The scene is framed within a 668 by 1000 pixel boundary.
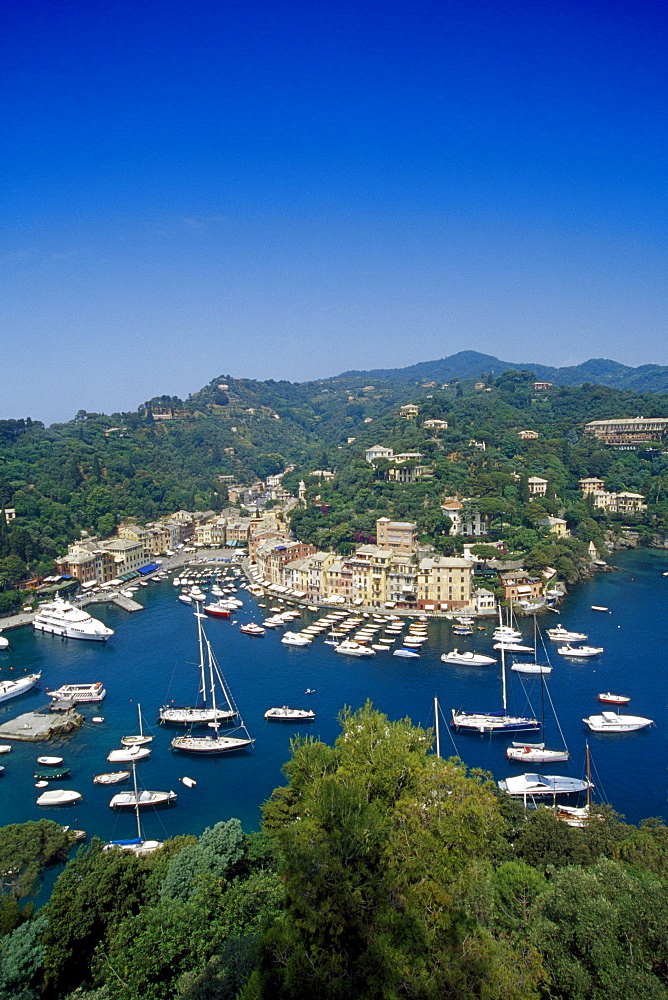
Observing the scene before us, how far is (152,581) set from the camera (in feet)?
108

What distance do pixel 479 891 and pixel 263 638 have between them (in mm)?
17107

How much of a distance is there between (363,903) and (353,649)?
53.8 ft

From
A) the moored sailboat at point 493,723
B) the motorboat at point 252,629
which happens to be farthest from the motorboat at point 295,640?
the moored sailboat at point 493,723

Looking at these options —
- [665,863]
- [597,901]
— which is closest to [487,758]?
[665,863]

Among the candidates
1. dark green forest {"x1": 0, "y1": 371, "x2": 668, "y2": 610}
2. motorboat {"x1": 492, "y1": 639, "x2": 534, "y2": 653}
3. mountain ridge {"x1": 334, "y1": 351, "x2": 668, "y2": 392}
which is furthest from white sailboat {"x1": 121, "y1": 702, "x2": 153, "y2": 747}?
mountain ridge {"x1": 334, "y1": 351, "x2": 668, "y2": 392}

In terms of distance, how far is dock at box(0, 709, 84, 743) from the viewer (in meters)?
16.2

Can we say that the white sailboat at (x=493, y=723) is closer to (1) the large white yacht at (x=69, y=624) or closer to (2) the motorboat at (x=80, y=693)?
(2) the motorboat at (x=80, y=693)

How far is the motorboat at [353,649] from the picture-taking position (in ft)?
69.8

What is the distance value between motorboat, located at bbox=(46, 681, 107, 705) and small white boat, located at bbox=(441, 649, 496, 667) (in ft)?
34.9

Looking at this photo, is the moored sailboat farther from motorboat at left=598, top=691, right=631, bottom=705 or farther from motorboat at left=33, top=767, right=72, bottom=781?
motorboat at left=33, top=767, right=72, bottom=781

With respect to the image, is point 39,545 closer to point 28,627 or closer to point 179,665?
point 28,627

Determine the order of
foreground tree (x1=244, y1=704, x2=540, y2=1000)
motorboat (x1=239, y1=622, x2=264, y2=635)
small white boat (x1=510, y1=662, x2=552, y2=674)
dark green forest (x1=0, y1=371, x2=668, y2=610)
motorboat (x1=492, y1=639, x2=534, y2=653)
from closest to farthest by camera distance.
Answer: foreground tree (x1=244, y1=704, x2=540, y2=1000), small white boat (x1=510, y1=662, x2=552, y2=674), motorboat (x1=492, y1=639, x2=534, y2=653), motorboat (x1=239, y1=622, x2=264, y2=635), dark green forest (x1=0, y1=371, x2=668, y2=610)

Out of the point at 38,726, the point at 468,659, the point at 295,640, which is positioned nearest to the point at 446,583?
the point at 468,659

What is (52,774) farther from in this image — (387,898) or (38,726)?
(387,898)
